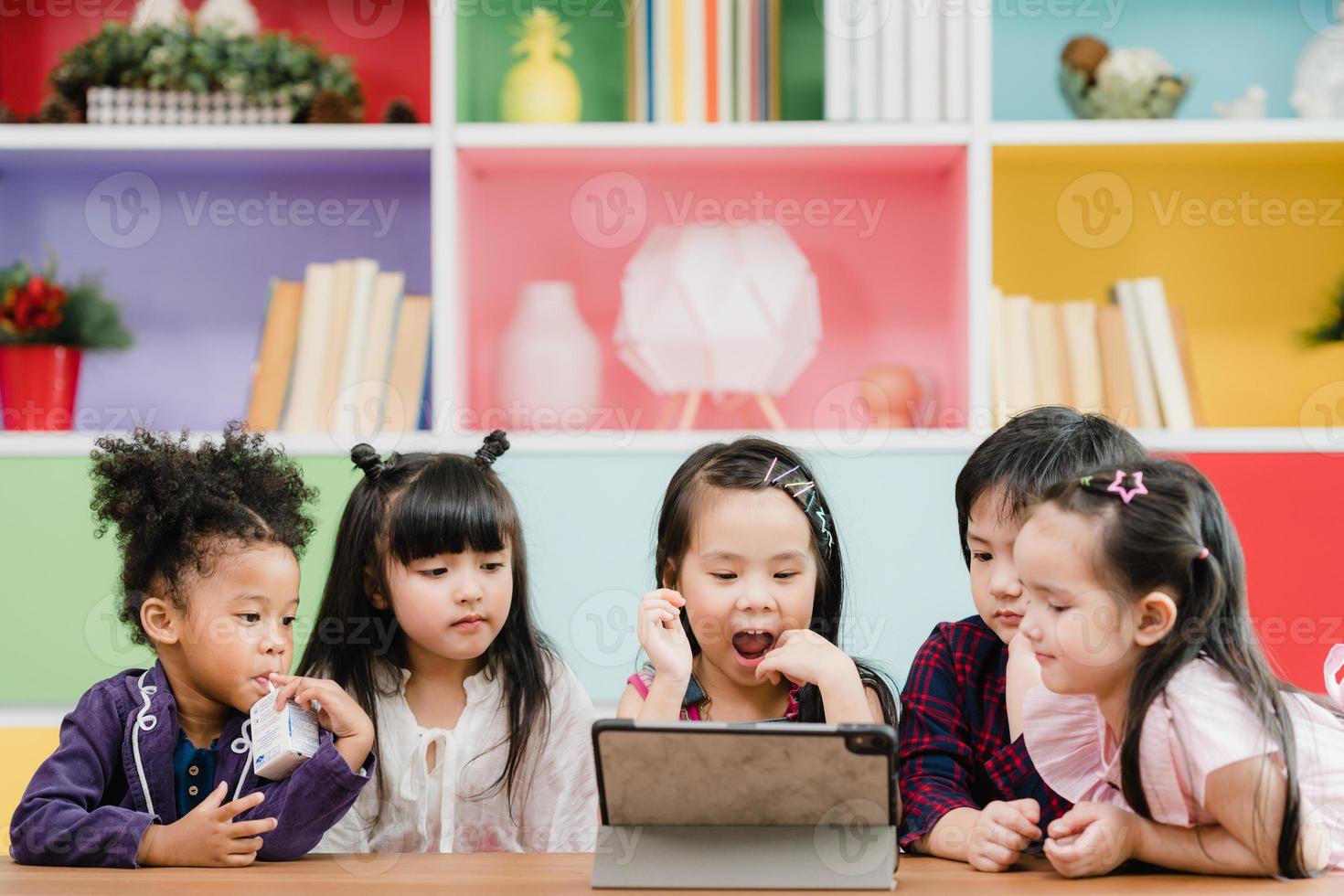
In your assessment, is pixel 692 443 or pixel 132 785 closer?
pixel 132 785

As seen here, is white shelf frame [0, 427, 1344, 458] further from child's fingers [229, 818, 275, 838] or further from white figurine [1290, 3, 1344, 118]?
child's fingers [229, 818, 275, 838]

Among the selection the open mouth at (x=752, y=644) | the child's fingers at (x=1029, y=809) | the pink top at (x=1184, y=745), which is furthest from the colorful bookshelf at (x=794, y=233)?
the child's fingers at (x=1029, y=809)

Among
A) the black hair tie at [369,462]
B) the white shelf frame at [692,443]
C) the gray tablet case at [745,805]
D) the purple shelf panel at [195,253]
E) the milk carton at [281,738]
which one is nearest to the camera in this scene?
the gray tablet case at [745,805]

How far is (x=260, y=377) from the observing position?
2281 mm

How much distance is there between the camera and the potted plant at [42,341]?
227 cm

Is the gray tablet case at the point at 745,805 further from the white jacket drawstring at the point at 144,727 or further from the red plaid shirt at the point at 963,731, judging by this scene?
the white jacket drawstring at the point at 144,727

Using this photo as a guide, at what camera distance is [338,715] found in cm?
121

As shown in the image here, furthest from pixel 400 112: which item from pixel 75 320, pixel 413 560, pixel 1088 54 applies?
pixel 1088 54

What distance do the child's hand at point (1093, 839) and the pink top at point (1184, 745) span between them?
1.3 inches

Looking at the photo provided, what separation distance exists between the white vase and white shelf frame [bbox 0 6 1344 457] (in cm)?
15

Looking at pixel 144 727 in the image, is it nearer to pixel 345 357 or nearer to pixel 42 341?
pixel 345 357

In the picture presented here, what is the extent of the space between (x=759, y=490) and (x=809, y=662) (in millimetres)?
242

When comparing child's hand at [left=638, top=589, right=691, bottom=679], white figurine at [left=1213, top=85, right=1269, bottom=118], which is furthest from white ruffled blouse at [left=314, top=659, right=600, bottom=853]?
white figurine at [left=1213, top=85, right=1269, bottom=118]

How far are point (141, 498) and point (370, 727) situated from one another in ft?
1.16
